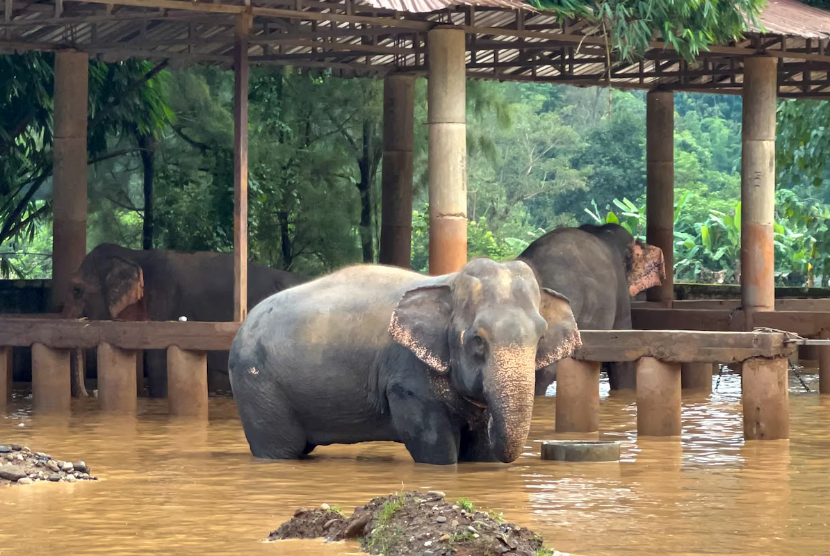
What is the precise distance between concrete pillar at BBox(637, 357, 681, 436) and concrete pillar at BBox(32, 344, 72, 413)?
19.5 feet

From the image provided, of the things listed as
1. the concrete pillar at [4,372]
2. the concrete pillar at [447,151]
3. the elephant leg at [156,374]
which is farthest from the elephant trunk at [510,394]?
the elephant leg at [156,374]

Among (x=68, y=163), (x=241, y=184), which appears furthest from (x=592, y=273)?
(x=68, y=163)

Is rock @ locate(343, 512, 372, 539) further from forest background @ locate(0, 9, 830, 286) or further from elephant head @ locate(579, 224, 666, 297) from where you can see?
forest background @ locate(0, 9, 830, 286)

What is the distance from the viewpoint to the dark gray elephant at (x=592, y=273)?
18.4 metres

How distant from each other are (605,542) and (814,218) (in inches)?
1007

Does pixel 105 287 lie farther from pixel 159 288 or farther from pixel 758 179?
pixel 758 179

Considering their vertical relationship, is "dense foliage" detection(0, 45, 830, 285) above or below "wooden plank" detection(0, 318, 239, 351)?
above

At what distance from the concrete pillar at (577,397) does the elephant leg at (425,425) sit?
304 cm

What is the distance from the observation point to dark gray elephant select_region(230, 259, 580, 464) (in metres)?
10.5

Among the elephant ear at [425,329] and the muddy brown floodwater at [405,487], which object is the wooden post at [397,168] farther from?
the elephant ear at [425,329]

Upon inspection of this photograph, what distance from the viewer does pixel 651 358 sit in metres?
13.6

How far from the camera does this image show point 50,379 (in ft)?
53.9

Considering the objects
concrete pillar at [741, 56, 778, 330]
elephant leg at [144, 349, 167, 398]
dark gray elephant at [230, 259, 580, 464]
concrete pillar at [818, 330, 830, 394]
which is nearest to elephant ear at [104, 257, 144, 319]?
elephant leg at [144, 349, 167, 398]

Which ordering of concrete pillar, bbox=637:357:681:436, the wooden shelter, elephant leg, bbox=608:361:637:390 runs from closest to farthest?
concrete pillar, bbox=637:357:681:436 → the wooden shelter → elephant leg, bbox=608:361:637:390
